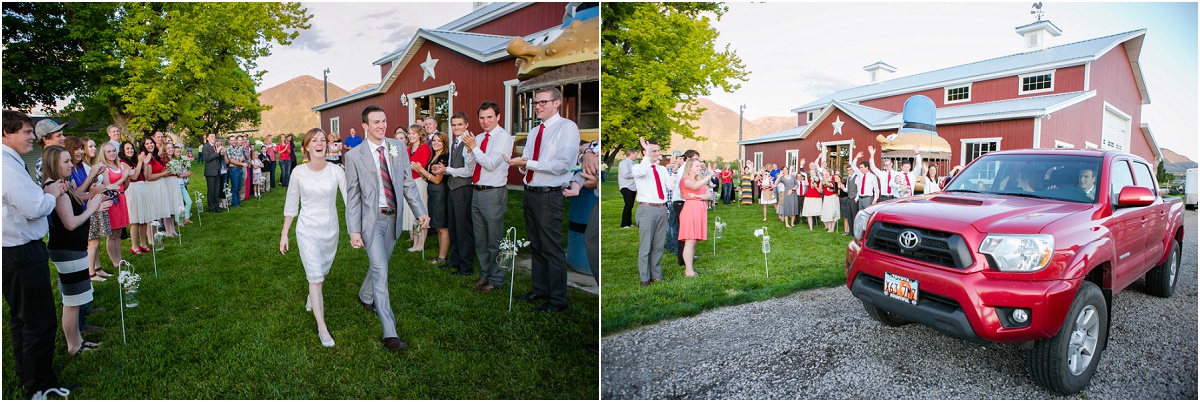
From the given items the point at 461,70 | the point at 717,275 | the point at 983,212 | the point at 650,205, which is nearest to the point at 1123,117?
the point at 717,275

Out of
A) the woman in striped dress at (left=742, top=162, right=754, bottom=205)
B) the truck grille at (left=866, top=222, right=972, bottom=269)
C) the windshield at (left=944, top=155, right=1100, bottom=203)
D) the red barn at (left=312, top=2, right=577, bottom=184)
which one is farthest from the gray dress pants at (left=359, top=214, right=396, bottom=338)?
the woman in striped dress at (left=742, top=162, right=754, bottom=205)

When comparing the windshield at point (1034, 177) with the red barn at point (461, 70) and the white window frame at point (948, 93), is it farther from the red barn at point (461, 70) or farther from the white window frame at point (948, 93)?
the white window frame at point (948, 93)

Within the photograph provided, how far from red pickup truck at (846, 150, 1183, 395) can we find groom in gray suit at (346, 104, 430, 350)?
3484mm

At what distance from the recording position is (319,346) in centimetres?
406

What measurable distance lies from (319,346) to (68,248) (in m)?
1.91

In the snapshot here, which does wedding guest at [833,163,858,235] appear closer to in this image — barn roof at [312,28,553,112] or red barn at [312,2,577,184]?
red barn at [312,2,577,184]

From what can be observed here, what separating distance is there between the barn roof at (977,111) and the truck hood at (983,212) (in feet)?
54.4

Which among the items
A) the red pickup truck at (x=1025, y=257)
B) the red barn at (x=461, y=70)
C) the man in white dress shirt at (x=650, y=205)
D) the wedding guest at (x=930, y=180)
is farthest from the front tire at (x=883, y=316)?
the red barn at (x=461, y=70)

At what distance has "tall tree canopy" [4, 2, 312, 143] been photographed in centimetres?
569

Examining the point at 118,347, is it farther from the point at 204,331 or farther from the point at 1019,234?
the point at 1019,234

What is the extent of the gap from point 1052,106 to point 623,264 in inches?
669

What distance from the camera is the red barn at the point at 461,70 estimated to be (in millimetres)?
13312

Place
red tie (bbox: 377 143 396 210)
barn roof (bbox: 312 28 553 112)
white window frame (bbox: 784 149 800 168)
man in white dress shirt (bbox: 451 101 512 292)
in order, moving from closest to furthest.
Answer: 1. red tie (bbox: 377 143 396 210)
2. man in white dress shirt (bbox: 451 101 512 292)
3. barn roof (bbox: 312 28 553 112)
4. white window frame (bbox: 784 149 800 168)

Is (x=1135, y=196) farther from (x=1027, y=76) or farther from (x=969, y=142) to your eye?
(x=1027, y=76)
